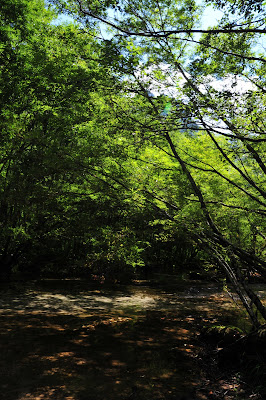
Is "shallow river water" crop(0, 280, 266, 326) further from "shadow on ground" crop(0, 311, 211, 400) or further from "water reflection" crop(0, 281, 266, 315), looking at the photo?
"shadow on ground" crop(0, 311, 211, 400)

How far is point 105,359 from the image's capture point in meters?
5.83

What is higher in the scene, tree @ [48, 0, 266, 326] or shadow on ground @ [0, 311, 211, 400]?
tree @ [48, 0, 266, 326]

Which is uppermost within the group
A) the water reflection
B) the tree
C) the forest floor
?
the tree

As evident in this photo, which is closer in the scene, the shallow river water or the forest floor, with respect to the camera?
the forest floor

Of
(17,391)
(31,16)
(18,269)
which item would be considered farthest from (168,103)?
(18,269)

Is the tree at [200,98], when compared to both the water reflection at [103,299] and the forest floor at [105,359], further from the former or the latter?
the water reflection at [103,299]

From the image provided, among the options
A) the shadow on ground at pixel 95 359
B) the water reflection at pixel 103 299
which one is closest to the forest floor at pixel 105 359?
the shadow on ground at pixel 95 359

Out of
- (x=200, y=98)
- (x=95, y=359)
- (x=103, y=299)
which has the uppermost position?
(x=200, y=98)

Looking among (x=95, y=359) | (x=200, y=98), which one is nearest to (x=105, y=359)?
(x=95, y=359)

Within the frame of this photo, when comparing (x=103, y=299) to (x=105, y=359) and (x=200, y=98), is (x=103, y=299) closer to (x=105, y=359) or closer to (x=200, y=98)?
(x=105, y=359)

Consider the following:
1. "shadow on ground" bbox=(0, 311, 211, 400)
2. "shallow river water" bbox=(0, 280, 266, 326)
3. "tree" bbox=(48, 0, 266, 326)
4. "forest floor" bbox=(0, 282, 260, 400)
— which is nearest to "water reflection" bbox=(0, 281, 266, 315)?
"shallow river water" bbox=(0, 280, 266, 326)

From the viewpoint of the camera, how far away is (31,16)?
10531mm

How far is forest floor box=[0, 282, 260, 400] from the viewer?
4.65 metres

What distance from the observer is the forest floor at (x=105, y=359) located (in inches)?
183
